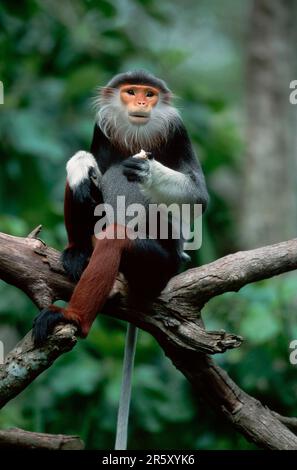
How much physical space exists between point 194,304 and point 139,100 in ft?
4.14

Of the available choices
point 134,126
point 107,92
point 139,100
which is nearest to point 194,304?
point 134,126

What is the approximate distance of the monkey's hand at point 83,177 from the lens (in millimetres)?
4199

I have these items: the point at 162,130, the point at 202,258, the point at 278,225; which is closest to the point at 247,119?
the point at 278,225

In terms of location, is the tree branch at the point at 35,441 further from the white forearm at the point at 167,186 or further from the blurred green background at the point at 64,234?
the blurred green background at the point at 64,234

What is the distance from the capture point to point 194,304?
164 inches

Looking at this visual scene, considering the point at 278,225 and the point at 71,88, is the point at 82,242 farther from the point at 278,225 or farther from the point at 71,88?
the point at 278,225

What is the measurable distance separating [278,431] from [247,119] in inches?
234

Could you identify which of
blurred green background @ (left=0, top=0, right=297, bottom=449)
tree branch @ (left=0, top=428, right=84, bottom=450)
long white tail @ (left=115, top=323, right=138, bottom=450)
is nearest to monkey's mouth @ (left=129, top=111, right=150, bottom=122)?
blurred green background @ (left=0, top=0, right=297, bottom=449)

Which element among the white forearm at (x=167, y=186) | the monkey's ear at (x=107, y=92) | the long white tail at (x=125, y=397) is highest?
the monkey's ear at (x=107, y=92)

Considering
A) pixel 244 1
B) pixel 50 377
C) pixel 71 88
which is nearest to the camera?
pixel 50 377

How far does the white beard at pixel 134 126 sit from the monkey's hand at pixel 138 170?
1.22 feet

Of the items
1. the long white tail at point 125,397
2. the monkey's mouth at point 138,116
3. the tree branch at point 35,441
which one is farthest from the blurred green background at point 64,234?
the tree branch at point 35,441

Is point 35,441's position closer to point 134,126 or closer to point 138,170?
Answer: point 138,170
